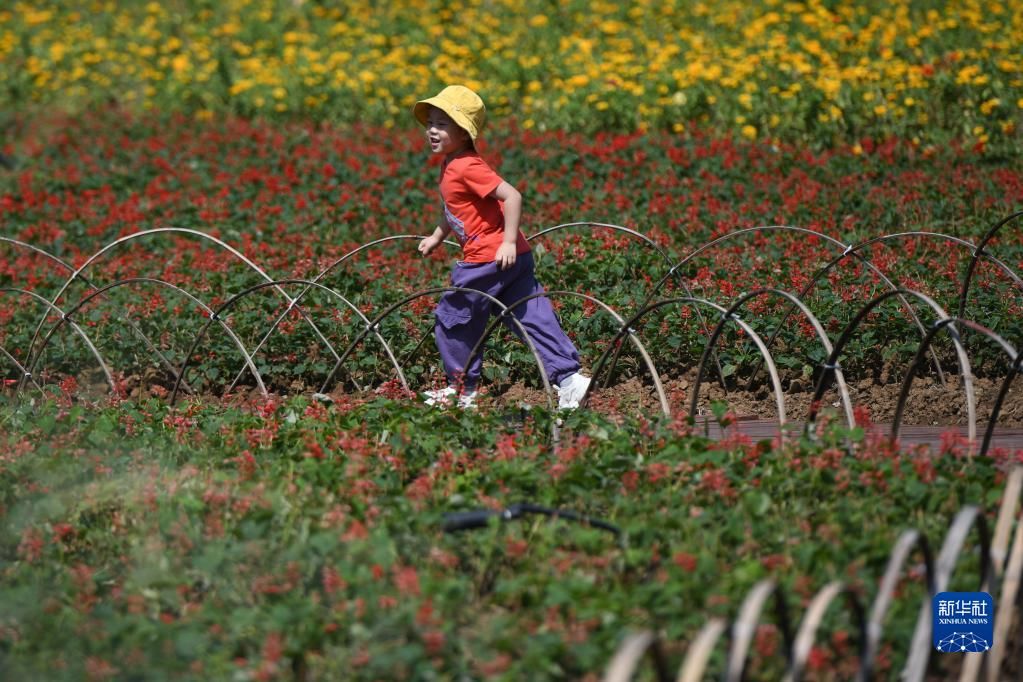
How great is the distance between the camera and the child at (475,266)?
16.5 feet

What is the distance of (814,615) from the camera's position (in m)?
2.55

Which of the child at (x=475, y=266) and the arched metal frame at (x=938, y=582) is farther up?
the child at (x=475, y=266)

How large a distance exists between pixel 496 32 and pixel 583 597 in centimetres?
1066

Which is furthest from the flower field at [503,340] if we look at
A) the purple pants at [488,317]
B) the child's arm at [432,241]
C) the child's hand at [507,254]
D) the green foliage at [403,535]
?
the child's hand at [507,254]

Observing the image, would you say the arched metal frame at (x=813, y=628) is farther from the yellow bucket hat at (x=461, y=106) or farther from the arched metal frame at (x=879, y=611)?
the yellow bucket hat at (x=461, y=106)

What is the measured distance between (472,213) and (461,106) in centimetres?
43

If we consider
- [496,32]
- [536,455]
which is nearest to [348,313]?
[536,455]

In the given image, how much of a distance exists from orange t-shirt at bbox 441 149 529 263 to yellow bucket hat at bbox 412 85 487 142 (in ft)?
0.44

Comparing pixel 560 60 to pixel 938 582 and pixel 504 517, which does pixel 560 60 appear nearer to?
pixel 504 517

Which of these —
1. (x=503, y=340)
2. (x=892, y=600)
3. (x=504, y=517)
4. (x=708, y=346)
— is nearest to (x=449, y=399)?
(x=708, y=346)

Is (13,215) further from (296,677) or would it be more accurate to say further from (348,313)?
(296,677)

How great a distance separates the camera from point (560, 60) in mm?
A: 11547

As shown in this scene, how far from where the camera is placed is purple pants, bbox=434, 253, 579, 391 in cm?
507

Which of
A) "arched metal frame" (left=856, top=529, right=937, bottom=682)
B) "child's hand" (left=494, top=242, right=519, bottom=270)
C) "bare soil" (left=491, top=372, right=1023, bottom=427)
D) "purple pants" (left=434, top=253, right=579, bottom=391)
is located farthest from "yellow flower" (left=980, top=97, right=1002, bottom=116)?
"arched metal frame" (left=856, top=529, right=937, bottom=682)
